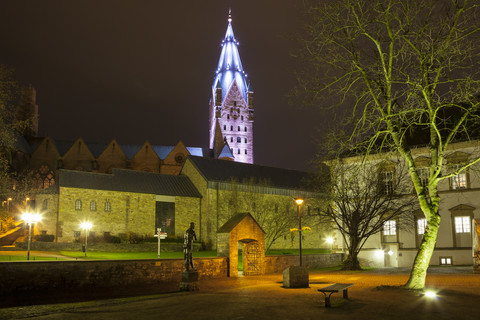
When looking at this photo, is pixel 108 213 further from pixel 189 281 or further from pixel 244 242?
pixel 189 281

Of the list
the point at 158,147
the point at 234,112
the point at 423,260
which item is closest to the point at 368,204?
the point at 423,260

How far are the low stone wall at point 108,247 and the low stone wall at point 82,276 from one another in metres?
24.1

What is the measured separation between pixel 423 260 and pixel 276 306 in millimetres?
6262

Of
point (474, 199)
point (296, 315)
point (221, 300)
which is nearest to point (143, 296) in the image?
point (221, 300)

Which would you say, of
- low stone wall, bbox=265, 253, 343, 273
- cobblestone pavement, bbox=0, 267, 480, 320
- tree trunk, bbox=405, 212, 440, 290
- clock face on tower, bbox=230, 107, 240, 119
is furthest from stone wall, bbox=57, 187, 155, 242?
clock face on tower, bbox=230, 107, 240, 119

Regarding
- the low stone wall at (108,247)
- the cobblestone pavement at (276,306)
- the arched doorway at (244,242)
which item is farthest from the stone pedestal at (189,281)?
the low stone wall at (108,247)

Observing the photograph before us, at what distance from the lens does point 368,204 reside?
2952 centimetres

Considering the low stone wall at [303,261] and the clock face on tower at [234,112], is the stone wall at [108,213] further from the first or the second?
the clock face on tower at [234,112]

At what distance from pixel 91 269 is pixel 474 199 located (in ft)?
82.5

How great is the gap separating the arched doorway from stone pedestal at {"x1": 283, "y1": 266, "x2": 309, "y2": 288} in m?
5.63

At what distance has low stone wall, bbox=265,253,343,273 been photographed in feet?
83.8

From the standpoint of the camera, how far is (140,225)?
51.5m

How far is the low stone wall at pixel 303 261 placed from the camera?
25534 millimetres

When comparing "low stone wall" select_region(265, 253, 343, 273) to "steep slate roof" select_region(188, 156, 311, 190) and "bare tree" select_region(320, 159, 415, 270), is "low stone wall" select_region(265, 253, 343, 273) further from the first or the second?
"steep slate roof" select_region(188, 156, 311, 190)
